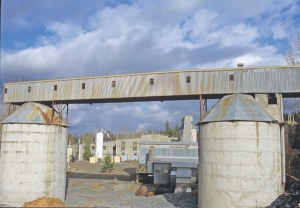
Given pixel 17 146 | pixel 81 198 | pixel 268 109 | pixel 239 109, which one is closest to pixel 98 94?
pixel 17 146

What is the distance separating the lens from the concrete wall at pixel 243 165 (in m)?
16.5

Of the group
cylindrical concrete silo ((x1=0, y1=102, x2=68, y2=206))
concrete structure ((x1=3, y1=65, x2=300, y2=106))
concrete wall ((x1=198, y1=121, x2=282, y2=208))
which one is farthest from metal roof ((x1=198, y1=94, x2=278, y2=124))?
cylindrical concrete silo ((x1=0, y1=102, x2=68, y2=206))

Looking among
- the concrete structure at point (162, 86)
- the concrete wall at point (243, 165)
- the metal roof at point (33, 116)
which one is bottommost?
the concrete wall at point (243, 165)

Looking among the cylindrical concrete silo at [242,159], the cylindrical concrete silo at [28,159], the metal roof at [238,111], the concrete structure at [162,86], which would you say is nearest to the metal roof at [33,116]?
the cylindrical concrete silo at [28,159]

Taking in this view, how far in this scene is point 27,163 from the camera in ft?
68.7

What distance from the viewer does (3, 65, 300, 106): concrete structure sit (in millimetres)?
18438

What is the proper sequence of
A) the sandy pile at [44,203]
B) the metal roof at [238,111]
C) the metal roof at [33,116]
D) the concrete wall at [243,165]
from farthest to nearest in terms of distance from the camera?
the metal roof at [33,116], the metal roof at [238,111], the concrete wall at [243,165], the sandy pile at [44,203]

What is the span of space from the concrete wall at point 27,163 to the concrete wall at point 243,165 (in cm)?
1175

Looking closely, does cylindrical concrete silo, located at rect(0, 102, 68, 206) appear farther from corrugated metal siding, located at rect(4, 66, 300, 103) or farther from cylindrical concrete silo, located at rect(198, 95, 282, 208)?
cylindrical concrete silo, located at rect(198, 95, 282, 208)

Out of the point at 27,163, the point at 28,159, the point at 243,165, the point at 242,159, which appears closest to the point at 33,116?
the point at 28,159

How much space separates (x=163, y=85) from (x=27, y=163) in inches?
452

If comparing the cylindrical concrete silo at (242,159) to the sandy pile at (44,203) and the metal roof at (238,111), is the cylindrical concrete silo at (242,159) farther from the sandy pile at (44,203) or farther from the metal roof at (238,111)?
the sandy pile at (44,203)

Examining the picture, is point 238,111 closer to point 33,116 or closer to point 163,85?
point 163,85

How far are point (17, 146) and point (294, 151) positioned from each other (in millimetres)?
27610
